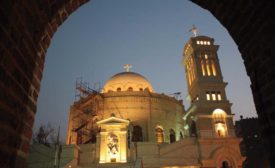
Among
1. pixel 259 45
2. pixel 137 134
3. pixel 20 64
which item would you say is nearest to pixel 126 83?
pixel 137 134

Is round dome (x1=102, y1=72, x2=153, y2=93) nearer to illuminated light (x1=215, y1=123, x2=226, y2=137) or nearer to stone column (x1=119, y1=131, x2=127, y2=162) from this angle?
stone column (x1=119, y1=131, x2=127, y2=162)

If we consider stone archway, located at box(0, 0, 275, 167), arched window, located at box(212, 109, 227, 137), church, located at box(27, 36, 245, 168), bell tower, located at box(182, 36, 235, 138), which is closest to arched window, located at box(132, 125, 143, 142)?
church, located at box(27, 36, 245, 168)

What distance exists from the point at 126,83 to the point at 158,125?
961 cm

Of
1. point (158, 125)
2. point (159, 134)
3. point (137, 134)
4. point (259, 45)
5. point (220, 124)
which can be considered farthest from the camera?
point (159, 134)

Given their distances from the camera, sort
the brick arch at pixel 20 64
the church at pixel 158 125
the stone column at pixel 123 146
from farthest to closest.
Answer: the church at pixel 158 125 < the stone column at pixel 123 146 < the brick arch at pixel 20 64

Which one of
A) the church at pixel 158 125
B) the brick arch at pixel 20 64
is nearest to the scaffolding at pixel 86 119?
the church at pixel 158 125

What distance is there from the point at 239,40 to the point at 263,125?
4.53 ft

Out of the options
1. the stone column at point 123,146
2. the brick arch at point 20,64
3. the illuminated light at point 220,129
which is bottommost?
the brick arch at point 20,64

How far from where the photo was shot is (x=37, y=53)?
351 centimetres

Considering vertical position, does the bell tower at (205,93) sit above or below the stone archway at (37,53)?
above

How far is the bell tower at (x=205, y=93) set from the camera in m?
31.5

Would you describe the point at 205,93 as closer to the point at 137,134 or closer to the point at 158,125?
the point at 158,125

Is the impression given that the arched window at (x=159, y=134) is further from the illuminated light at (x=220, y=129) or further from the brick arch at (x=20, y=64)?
the brick arch at (x=20, y=64)

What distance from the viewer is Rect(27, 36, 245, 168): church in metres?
26.8
